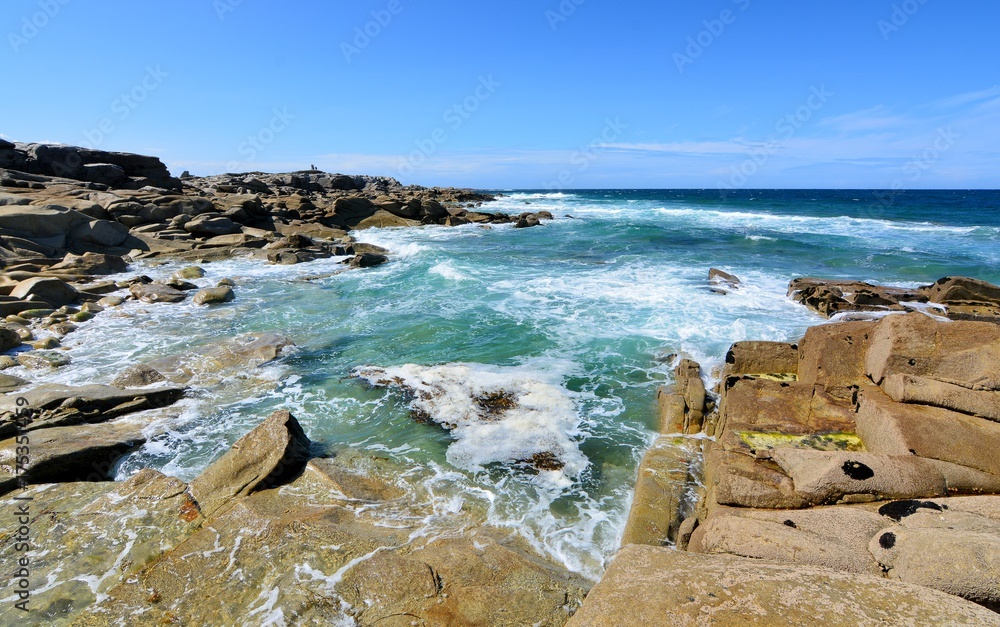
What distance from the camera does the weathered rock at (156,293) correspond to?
14281mm

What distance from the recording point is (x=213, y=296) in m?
14.3

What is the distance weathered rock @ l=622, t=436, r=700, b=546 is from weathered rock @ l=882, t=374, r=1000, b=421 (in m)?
2.28

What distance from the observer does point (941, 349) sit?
5234 mm

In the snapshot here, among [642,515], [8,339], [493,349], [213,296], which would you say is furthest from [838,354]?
[213,296]

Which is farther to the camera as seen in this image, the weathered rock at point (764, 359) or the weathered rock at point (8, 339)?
the weathered rock at point (8, 339)

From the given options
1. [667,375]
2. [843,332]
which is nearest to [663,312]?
[667,375]

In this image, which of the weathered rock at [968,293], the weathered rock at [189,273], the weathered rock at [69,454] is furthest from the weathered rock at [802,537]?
the weathered rock at [189,273]

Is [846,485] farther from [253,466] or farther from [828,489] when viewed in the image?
[253,466]

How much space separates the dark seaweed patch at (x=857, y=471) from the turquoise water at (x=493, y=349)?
213 cm

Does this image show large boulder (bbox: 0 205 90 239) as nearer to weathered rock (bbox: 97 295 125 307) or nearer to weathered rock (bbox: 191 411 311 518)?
weathered rock (bbox: 97 295 125 307)

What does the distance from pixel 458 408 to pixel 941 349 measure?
5.93m

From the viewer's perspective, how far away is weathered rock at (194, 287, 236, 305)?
14169 mm

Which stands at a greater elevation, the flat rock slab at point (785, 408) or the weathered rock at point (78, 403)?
the flat rock slab at point (785, 408)
